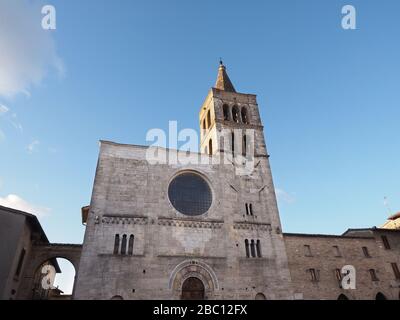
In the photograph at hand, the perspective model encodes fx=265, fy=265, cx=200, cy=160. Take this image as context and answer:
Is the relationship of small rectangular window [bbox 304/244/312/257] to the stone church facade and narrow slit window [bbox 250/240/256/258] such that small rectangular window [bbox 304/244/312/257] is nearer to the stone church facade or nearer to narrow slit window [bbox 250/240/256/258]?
the stone church facade

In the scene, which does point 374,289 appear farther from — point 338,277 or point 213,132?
point 213,132

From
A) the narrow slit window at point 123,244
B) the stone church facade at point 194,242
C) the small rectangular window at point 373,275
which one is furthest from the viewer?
the small rectangular window at point 373,275

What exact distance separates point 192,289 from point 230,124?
15426 millimetres

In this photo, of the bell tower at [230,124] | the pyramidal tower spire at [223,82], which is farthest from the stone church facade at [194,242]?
the pyramidal tower spire at [223,82]

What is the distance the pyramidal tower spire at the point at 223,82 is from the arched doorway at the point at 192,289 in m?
20.6

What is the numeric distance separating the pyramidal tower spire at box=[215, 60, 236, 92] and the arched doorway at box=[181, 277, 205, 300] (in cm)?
2058

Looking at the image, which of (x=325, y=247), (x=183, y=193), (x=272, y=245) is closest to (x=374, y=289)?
(x=325, y=247)

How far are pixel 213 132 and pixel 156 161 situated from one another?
7126 millimetres

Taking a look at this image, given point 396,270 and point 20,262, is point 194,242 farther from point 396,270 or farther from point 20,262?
point 396,270

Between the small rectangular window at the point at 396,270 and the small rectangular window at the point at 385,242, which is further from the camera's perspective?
the small rectangular window at the point at 385,242

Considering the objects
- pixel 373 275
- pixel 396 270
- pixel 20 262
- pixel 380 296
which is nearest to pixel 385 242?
pixel 396 270

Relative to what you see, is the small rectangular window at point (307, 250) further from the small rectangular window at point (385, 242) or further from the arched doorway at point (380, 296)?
the small rectangular window at point (385, 242)

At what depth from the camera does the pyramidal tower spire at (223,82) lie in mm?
30992
